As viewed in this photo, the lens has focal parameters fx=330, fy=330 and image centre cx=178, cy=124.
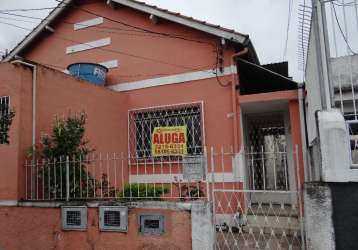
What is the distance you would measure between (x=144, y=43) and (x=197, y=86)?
207cm

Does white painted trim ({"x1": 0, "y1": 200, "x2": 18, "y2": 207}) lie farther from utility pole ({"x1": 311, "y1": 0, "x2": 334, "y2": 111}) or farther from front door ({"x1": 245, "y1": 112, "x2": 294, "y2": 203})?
utility pole ({"x1": 311, "y1": 0, "x2": 334, "y2": 111})

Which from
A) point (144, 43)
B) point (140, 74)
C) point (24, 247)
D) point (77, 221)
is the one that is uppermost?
point (144, 43)

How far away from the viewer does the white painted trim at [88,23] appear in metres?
9.62

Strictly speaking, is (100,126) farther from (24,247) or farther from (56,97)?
(24,247)

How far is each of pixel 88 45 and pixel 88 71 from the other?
1587 millimetres

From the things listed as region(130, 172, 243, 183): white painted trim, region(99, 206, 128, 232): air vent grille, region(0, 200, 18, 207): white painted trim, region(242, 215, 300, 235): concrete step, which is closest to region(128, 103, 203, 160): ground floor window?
region(130, 172, 243, 183): white painted trim

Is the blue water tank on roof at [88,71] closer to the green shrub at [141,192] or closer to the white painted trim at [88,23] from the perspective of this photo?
the white painted trim at [88,23]

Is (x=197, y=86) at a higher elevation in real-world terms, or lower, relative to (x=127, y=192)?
higher

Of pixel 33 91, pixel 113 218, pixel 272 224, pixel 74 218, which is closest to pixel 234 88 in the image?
pixel 272 224

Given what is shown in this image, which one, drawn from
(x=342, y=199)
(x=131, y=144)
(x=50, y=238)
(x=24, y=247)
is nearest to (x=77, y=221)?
(x=50, y=238)

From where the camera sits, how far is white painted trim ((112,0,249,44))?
747 centimetres

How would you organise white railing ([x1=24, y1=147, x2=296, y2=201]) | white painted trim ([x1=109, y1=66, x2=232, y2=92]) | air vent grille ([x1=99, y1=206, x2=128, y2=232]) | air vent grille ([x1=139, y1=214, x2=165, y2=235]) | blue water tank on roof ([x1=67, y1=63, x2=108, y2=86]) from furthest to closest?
blue water tank on roof ([x1=67, y1=63, x2=108, y2=86]) → white painted trim ([x1=109, y1=66, x2=232, y2=92]) → air vent grille ([x1=99, y1=206, x2=128, y2=232]) → white railing ([x1=24, y1=147, x2=296, y2=201]) → air vent grille ([x1=139, y1=214, x2=165, y2=235])

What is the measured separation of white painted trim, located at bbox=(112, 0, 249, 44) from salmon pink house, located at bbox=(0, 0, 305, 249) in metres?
0.02

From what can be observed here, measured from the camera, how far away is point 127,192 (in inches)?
217
